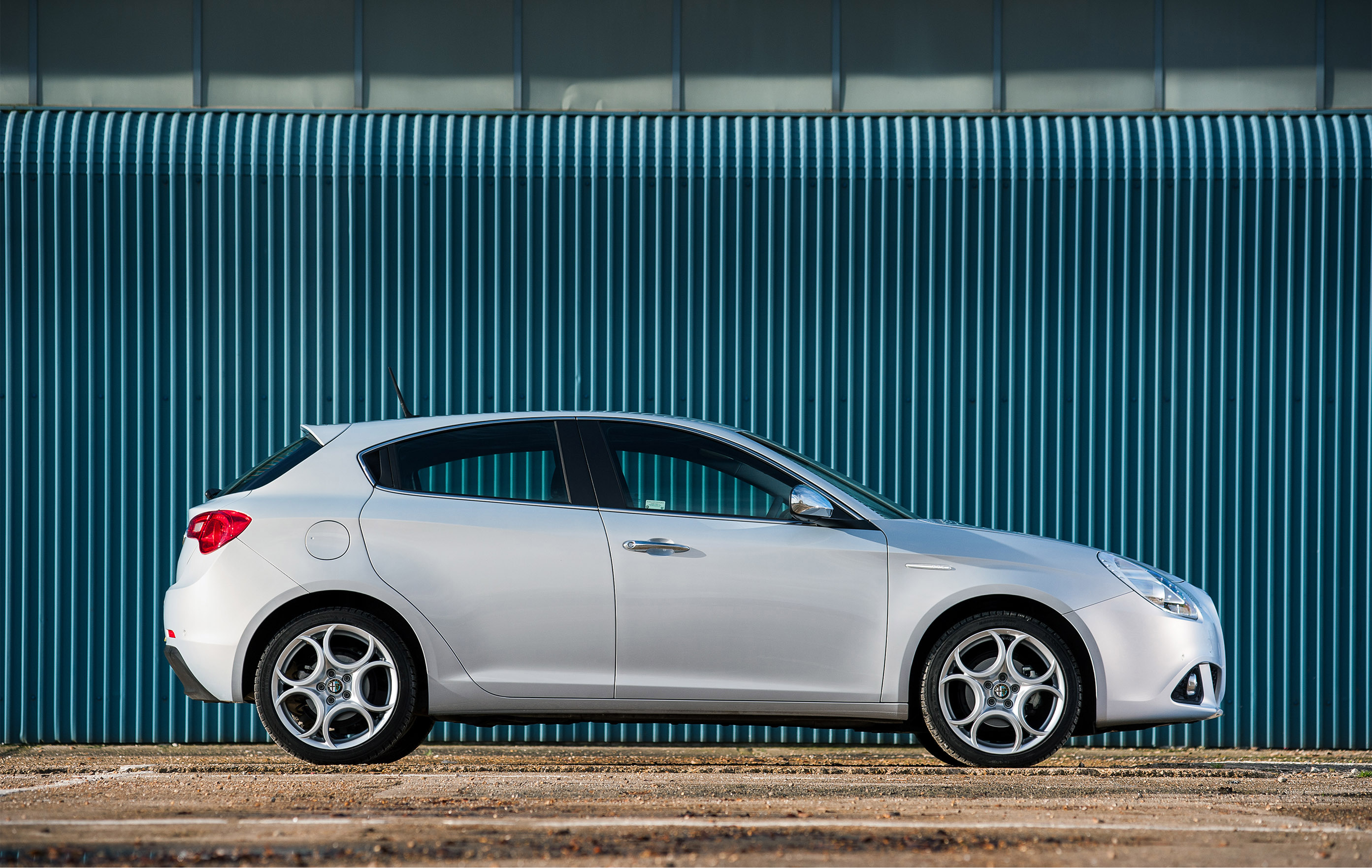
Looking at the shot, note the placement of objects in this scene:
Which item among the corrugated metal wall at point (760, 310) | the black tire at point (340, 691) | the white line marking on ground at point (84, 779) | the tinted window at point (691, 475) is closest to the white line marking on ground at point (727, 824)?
the white line marking on ground at point (84, 779)

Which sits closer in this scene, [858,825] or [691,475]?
[858,825]

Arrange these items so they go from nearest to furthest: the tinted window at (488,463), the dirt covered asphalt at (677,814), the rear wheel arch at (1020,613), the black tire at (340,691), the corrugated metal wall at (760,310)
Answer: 1. the dirt covered asphalt at (677,814)
2. the black tire at (340,691)
3. the rear wheel arch at (1020,613)
4. the tinted window at (488,463)
5. the corrugated metal wall at (760,310)

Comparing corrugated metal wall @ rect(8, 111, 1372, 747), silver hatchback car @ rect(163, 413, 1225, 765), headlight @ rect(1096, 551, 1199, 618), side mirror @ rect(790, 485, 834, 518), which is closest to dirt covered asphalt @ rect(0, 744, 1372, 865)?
silver hatchback car @ rect(163, 413, 1225, 765)

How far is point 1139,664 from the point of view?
5.99 m

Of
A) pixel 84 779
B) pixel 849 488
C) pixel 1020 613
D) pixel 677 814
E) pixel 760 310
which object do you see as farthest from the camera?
pixel 760 310

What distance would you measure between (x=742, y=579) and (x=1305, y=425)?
4831mm

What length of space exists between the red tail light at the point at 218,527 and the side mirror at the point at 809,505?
245 cm

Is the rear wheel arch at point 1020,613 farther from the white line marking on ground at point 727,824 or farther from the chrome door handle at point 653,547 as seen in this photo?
the white line marking on ground at point 727,824

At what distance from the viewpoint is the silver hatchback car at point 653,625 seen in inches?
234

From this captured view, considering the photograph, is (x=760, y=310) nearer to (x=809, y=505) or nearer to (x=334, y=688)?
(x=809, y=505)

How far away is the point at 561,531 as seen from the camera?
19.7ft

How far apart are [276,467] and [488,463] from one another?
39.3 inches

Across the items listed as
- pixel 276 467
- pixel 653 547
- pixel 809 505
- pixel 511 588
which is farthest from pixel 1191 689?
pixel 276 467

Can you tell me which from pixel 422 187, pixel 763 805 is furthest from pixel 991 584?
pixel 422 187
